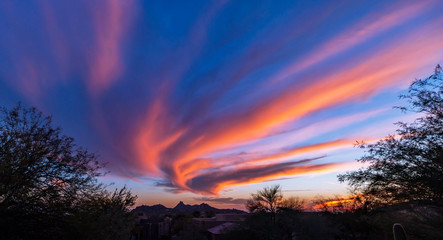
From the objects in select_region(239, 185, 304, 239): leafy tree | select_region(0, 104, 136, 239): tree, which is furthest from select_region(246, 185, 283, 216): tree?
select_region(0, 104, 136, 239): tree

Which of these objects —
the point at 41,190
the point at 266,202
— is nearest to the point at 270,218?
the point at 266,202

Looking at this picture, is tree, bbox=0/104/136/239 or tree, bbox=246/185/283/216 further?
tree, bbox=246/185/283/216

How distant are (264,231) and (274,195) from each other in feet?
23.9

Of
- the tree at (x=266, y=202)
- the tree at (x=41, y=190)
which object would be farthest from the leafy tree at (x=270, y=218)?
the tree at (x=41, y=190)

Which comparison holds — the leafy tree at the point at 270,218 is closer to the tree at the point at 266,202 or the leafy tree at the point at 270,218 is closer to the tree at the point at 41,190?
the tree at the point at 266,202

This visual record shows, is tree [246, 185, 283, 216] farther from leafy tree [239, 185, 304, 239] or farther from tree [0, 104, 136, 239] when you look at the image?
tree [0, 104, 136, 239]

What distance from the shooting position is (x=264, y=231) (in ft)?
113

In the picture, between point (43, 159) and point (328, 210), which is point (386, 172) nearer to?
point (43, 159)

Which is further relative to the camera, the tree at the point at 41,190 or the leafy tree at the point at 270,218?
the leafy tree at the point at 270,218

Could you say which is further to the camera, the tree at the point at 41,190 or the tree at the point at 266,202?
the tree at the point at 266,202

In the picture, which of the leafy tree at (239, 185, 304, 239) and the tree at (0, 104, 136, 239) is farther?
the leafy tree at (239, 185, 304, 239)

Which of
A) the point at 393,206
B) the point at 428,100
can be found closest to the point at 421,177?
the point at 393,206

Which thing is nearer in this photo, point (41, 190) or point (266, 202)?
point (41, 190)

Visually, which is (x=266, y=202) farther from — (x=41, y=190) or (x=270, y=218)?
(x=41, y=190)
